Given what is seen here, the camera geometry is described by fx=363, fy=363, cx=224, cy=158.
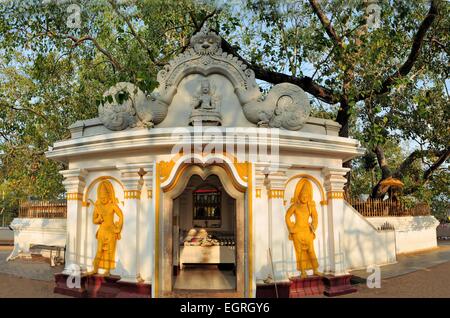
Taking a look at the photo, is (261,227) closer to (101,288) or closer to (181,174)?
(181,174)

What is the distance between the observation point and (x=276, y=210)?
8258 mm

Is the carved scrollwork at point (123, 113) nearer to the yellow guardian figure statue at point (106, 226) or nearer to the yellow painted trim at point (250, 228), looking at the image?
the yellow guardian figure statue at point (106, 226)

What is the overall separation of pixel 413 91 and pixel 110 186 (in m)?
13.5

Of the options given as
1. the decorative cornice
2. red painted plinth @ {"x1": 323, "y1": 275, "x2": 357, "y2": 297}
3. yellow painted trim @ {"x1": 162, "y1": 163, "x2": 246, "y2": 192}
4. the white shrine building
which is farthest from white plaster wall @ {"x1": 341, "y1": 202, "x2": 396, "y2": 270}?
the decorative cornice

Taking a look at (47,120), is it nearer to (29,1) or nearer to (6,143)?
(6,143)

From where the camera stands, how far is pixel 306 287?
8547 millimetres

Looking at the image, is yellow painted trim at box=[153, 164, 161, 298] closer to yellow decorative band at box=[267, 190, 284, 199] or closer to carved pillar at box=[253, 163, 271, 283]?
carved pillar at box=[253, 163, 271, 283]

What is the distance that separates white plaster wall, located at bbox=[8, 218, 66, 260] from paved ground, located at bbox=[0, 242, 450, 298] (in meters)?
0.91

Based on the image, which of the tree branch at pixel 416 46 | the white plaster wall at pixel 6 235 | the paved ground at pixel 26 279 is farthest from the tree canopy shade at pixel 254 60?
the white plaster wall at pixel 6 235

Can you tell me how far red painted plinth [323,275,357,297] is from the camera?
852 centimetres

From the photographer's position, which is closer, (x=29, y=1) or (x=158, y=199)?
(x=158, y=199)

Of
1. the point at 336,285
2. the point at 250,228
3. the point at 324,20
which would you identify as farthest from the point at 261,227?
the point at 324,20

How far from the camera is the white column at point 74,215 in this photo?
905 centimetres

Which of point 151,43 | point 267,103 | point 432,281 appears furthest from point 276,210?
point 151,43
